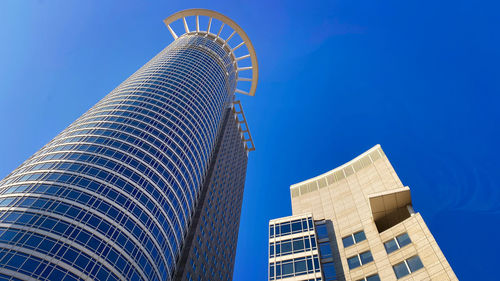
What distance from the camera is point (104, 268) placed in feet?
147

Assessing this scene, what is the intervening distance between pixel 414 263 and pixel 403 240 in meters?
3.29

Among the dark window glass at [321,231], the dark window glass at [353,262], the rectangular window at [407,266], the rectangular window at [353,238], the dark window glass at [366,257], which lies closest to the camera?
the rectangular window at [407,266]

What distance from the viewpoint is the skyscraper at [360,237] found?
37.2 metres

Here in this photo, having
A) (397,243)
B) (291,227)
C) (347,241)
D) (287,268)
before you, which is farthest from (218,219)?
(397,243)

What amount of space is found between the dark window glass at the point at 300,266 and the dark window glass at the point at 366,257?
20.8ft

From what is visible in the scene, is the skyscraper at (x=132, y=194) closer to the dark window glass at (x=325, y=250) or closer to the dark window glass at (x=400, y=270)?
the dark window glass at (x=325, y=250)

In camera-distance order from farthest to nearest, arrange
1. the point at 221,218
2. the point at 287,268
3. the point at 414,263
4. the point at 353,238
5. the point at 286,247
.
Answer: the point at 221,218, the point at 286,247, the point at 353,238, the point at 287,268, the point at 414,263

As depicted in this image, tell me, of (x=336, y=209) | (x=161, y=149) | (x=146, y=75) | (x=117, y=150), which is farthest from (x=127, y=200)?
(x=146, y=75)

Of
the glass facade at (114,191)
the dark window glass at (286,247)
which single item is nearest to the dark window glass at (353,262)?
the dark window glass at (286,247)

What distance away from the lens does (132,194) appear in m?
57.3

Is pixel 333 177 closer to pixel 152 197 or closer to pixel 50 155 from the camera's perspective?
pixel 152 197

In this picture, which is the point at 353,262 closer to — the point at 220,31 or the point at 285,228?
the point at 285,228

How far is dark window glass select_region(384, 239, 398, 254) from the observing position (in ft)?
130

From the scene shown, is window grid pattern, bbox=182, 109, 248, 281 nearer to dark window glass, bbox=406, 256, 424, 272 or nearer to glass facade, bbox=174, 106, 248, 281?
glass facade, bbox=174, 106, 248, 281
